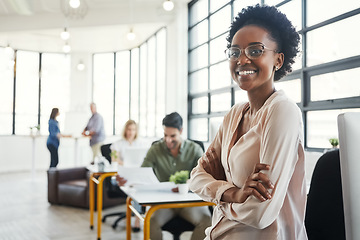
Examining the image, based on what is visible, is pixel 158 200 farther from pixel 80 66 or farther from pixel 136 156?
pixel 80 66

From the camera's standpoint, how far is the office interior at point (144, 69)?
3277 mm

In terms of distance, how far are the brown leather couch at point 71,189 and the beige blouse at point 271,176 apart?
402cm

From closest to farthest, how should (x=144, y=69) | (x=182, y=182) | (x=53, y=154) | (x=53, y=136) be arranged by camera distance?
1. (x=182, y=182)
2. (x=53, y=136)
3. (x=53, y=154)
4. (x=144, y=69)

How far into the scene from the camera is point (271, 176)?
981 mm

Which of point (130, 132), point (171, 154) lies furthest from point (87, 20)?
point (171, 154)

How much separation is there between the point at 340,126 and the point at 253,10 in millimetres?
490

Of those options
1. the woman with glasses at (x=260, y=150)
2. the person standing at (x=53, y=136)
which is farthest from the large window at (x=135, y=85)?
the woman with glasses at (x=260, y=150)

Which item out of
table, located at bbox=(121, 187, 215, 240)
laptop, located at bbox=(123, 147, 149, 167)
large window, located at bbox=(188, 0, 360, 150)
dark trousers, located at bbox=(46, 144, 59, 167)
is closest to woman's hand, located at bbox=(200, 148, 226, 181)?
table, located at bbox=(121, 187, 215, 240)

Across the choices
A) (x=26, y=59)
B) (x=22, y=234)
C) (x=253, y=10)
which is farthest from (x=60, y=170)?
(x=26, y=59)

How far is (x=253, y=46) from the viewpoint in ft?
3.73

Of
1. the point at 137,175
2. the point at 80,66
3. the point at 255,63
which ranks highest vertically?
the point at 80,66

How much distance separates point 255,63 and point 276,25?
0.50ft

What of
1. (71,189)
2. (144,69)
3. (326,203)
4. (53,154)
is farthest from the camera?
(144,69)

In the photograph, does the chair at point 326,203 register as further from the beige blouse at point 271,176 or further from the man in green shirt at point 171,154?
the man in green shirt at point 171,154
